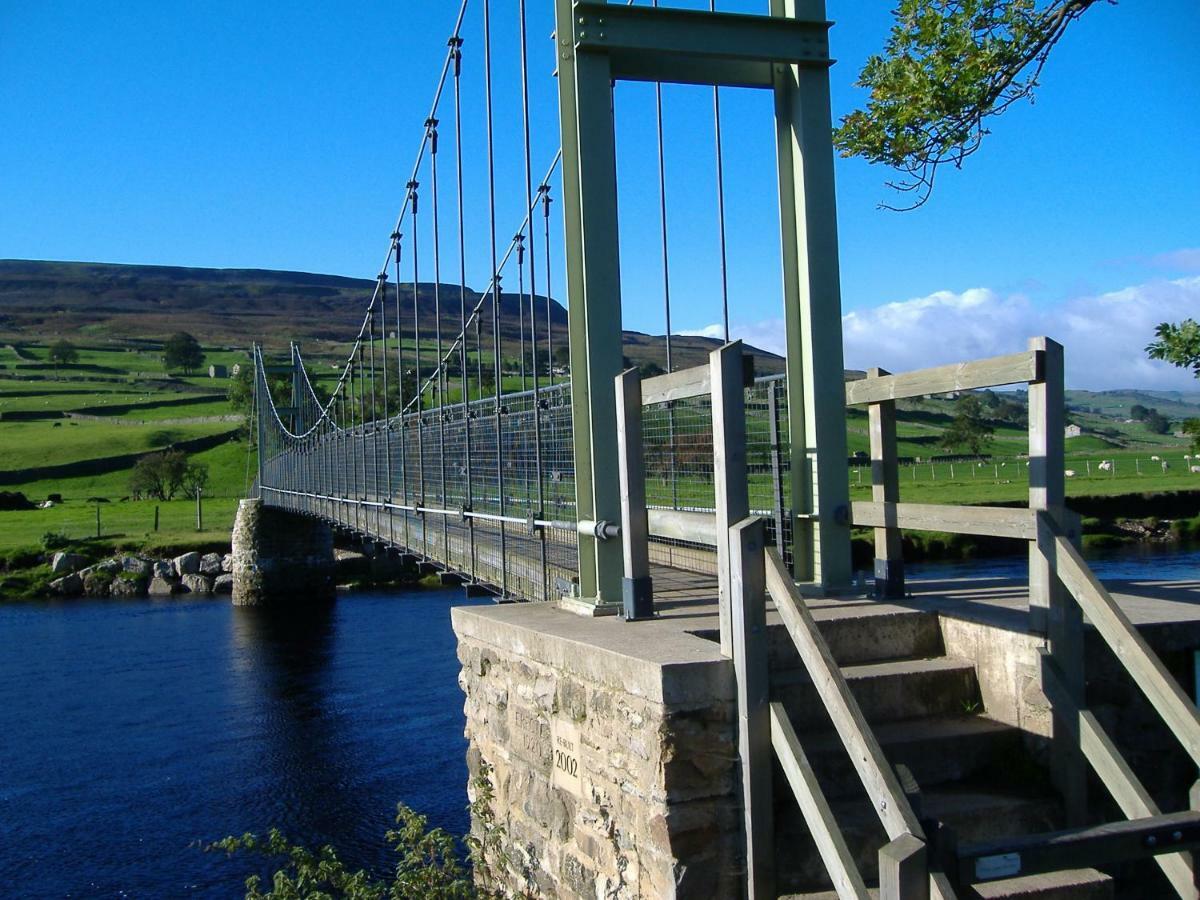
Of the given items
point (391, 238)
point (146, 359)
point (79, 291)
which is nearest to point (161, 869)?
point (391, 238)

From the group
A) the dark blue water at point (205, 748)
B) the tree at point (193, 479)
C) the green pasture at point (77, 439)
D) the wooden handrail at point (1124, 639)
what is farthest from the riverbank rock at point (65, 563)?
the wooden handrail at point (1124, 639)

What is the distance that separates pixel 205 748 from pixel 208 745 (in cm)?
16

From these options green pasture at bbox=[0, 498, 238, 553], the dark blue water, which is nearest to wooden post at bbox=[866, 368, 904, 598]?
the dark blue water

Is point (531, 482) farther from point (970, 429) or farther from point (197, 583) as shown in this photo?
point (970, 429)

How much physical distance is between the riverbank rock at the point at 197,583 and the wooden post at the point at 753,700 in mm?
29421

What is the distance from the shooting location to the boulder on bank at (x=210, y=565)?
31328mm

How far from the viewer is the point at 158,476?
4522 centimetres

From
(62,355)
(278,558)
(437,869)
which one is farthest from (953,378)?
(62,355)

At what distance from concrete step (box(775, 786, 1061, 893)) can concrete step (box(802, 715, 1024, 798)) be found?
109 mm

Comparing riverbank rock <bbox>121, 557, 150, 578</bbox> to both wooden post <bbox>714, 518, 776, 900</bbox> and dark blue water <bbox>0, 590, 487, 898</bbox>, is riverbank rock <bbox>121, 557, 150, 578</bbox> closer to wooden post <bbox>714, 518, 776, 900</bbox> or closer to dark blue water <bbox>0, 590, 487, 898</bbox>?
dark blue water <bbox>0, 590, 487, 898</bbox>

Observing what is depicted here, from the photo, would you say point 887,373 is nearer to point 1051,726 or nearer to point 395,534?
point 1051,726

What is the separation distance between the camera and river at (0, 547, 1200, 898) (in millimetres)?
10250

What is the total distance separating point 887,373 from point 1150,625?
53.0 inches

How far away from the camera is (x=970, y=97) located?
215 inches
